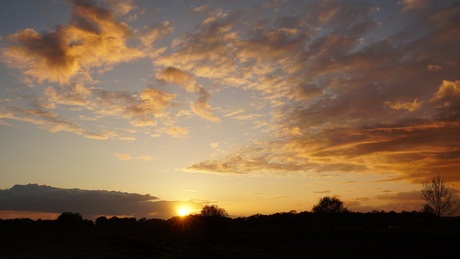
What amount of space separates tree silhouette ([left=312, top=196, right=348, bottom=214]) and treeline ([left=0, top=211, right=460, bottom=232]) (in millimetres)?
1401

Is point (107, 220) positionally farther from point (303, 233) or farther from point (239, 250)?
point (239, 250)

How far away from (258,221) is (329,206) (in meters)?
72.2

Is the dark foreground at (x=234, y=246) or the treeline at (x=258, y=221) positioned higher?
the treeline at (x=258, y=221)

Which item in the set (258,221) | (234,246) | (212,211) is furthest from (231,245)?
(258,221)

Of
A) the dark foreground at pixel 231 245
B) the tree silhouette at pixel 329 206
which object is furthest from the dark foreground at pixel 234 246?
the tree silhouette at pixel 329 206

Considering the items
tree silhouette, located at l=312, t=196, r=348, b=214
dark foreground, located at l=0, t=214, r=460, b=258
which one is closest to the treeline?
tree silhouette, located at l=312, t=196, r=348, b=214

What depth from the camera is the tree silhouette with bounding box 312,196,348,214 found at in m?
124

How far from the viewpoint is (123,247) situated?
60.8m

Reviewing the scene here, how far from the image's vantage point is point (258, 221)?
627 ft

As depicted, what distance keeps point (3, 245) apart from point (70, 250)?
9.75 metres

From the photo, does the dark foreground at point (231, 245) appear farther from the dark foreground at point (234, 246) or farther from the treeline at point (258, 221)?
the treeline at point (258, 221)

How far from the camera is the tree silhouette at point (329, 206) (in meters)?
A: 124

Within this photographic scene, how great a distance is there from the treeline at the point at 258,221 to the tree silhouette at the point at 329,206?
4.60 ft

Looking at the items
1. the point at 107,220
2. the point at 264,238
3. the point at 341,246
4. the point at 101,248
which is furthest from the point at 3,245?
the point at 107,220
